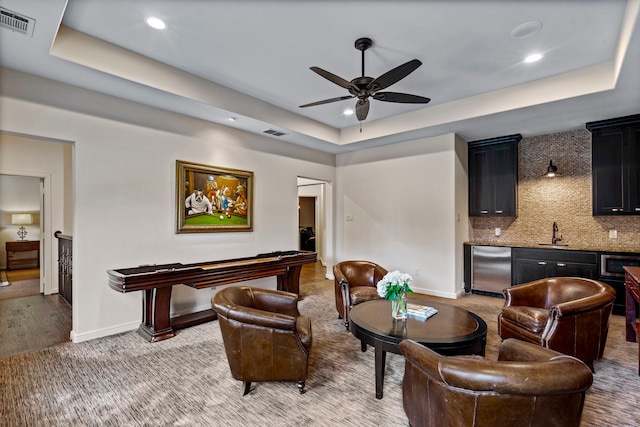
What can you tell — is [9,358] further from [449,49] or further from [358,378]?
[449,49]

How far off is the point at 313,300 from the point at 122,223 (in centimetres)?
306

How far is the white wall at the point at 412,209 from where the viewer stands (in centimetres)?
539

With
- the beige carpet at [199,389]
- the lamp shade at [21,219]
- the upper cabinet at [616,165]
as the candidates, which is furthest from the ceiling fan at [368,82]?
the lamp shade at [21,219]

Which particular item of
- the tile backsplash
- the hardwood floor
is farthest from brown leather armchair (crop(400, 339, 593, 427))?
the tile backsplash

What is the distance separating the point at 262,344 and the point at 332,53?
9.80 feet

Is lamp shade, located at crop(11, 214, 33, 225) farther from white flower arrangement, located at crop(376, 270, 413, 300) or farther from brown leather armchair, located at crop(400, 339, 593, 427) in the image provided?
brown leather armchair, located at crop(400, 339, 593, 427)

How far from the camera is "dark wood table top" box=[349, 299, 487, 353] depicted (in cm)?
231

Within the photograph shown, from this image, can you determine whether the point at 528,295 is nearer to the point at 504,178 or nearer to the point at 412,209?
the point at 412,209

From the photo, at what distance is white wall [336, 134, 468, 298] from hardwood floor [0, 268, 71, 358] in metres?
4.97

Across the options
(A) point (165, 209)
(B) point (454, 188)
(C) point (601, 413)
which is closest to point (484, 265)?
(B) point (454, 188)

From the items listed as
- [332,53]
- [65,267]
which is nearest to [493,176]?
[332,53]

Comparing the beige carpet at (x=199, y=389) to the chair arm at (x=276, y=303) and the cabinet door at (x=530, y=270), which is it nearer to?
the chair arm at (x=276, y=303)

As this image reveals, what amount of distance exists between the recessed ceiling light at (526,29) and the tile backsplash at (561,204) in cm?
315

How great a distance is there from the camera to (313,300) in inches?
204
